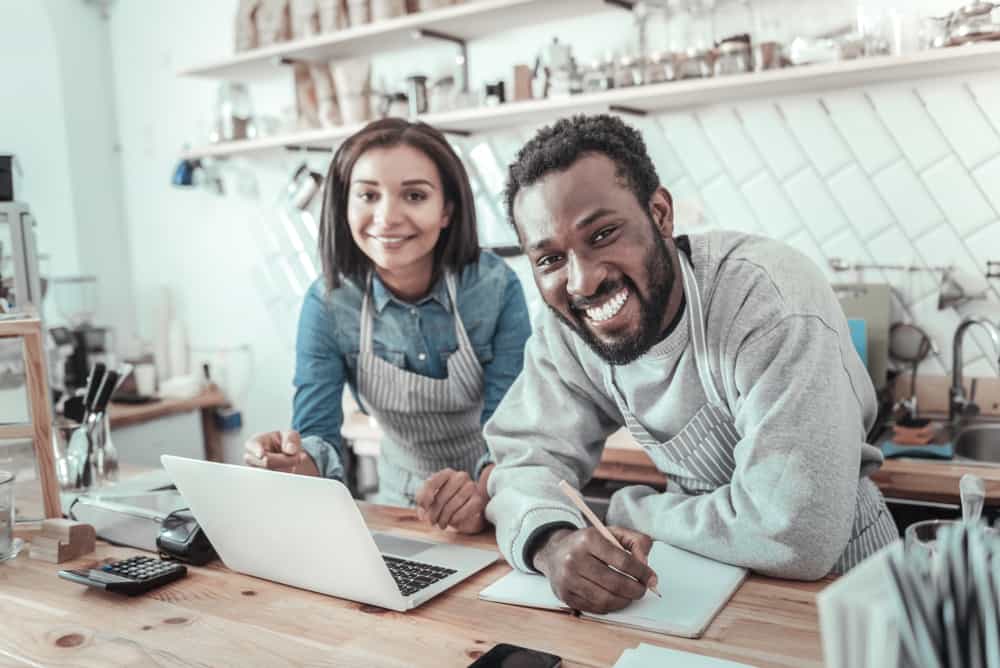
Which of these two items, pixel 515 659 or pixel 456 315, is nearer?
pixel 515 659

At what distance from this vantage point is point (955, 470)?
1.96m

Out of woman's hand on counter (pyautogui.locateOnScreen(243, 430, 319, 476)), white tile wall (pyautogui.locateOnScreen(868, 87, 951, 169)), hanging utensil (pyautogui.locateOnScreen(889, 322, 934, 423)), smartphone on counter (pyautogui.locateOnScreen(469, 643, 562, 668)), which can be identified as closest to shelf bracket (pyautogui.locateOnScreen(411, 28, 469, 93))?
white tile wall (pyautogui.locateOnScreen(868, 87, 951, 169))

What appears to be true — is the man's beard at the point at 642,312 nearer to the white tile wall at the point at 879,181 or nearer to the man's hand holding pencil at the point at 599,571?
the man's hand holding pencil at the point at 599,571

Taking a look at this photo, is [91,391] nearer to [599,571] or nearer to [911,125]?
[599,571]

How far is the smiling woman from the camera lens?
5.75ft

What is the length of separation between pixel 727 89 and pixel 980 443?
114 centimetres

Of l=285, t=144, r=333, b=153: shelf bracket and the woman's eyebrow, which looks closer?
the woman's eyebrow

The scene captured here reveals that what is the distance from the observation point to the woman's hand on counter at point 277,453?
1.50 metres

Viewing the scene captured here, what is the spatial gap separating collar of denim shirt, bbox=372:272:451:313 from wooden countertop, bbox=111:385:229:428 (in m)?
1.63

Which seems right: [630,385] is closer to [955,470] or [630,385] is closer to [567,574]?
Result: [567,574]

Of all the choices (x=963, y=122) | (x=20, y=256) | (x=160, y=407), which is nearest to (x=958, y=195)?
(x=963, y=122)

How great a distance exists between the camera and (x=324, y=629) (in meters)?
1.02

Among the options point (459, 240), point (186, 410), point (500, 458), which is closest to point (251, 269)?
point (186, 410)

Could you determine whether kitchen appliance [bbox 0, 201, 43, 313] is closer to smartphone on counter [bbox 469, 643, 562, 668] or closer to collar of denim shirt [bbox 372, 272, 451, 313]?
collar of denim shirt [bbox 372, 272, 451, 313]
